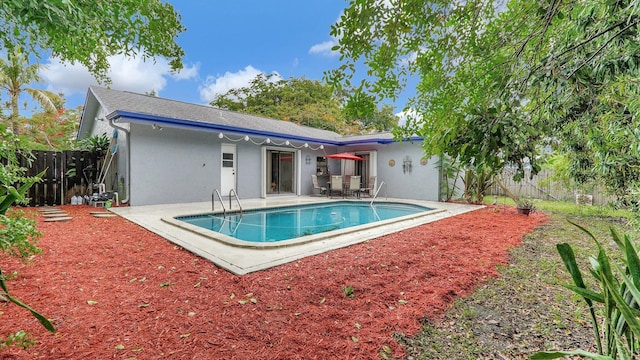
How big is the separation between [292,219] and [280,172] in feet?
22.5

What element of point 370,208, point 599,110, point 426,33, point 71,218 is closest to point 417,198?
point 370,208

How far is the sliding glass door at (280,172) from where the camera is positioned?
14646mm

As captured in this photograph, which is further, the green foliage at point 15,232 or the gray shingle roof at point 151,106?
the gray shingle roof at point 151,106

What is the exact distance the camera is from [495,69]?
2744mm

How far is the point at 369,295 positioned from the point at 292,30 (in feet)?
49.7

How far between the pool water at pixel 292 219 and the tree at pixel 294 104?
1706 cm

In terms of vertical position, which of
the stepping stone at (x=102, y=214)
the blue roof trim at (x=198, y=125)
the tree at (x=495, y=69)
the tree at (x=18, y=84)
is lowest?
the stepping stone at (x=102, y=214)

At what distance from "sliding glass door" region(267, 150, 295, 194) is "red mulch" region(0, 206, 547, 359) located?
967cm

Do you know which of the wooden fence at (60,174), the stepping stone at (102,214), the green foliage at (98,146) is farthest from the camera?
the green foliage at (98,146)

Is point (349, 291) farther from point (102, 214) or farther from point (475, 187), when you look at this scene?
point (475, 187)

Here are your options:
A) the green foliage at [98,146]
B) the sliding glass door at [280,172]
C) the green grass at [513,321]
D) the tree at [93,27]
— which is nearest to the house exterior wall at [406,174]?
the sliding glass door at [280,172]

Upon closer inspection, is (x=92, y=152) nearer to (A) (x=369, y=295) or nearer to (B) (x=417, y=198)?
(A) (x=369, y=295)

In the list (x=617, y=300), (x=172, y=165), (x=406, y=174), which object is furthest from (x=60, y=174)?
(x=406, y=174)

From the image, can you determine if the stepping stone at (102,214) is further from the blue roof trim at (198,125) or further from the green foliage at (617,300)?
the green foliage at (617,300)
